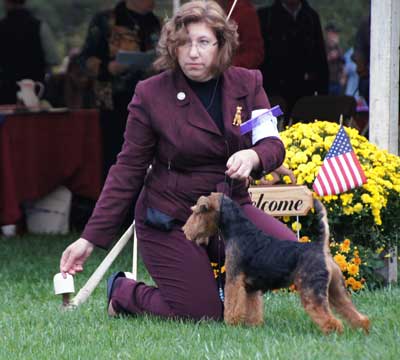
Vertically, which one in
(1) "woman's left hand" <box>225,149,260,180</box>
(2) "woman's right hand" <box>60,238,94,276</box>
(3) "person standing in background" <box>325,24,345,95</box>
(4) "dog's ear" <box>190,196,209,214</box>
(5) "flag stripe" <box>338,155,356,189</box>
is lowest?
(3) "person standing in background" <box>325,24,345,95</box>

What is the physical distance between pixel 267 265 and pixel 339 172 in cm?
162

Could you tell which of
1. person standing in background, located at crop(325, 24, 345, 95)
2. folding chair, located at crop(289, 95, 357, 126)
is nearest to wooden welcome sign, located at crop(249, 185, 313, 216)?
folding chair, located at crop(289, 95, 357, 126)

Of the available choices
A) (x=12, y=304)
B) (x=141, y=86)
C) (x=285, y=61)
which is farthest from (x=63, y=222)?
(x=141, y=86)

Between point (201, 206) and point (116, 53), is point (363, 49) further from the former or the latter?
point (201, 206)

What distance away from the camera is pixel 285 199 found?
21.8 ft

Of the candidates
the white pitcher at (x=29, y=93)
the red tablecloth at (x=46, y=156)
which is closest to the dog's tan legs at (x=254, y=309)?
the red tablecloth at (x=46, y=156)

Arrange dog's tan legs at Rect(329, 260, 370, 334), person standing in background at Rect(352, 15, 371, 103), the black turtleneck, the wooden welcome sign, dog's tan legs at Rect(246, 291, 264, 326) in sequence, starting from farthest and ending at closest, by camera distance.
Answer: person standing in background at Rect(352, 15, 371, 103) < the wooden welcome sign < the black turtleneck < dog's tan legs at Rect(246, 291, 264, 326) < dog's tan legs at Rect(329, 260, 370, 334)

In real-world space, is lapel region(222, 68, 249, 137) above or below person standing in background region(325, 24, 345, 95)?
above

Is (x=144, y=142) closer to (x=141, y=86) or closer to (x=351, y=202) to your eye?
(x=141, y=86)

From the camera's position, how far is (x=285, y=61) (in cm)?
1132

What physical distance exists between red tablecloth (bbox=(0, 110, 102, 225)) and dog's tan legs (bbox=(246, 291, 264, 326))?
16.4 feet

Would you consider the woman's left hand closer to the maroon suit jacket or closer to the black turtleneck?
the maroon suit jacket

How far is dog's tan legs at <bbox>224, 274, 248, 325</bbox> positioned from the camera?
515cm

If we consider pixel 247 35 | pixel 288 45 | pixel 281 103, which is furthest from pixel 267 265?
pixel 288 45
